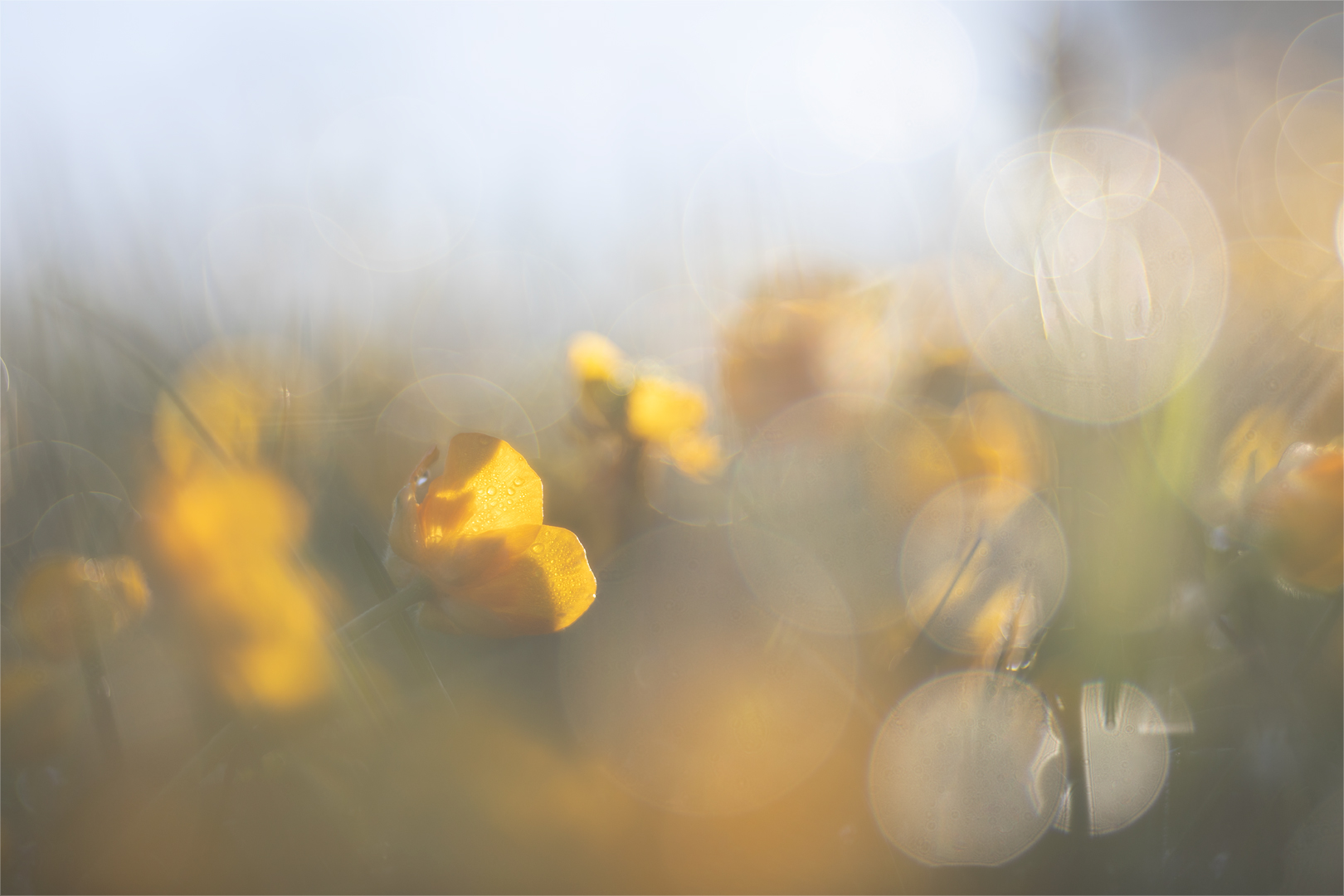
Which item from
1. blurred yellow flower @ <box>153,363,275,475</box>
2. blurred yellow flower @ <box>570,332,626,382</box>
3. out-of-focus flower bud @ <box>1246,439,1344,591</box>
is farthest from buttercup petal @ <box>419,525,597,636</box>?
out-of-focus flower bud @ <box>1246,439,1344,591</box>

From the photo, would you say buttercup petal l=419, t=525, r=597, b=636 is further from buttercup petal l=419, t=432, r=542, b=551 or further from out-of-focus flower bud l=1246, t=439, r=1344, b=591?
out-of-focus flower bud l=1246, t=439, r=1344, b=591

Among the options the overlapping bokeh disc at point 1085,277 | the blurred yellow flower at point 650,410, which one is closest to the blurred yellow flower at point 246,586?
the blurred yellow flower at point 650,410

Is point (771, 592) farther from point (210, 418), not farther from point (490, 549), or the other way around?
point (210, 418)

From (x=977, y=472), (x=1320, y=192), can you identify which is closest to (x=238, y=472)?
(x=977, y=472)

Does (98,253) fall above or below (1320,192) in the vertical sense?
above

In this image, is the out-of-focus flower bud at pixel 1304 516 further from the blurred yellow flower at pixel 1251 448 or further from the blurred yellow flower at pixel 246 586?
the blurred yellow flower at pixel 246 586

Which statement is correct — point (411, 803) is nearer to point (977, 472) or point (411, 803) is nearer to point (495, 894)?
point (495, 894)

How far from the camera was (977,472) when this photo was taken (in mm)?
619

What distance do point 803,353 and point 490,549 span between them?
452 mm

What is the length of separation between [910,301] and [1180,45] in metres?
3.51

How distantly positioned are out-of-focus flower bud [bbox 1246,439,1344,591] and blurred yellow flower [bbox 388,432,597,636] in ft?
1.46

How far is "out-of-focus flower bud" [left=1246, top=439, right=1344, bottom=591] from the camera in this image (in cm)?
45

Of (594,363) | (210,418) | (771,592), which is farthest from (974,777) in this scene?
(210,418)

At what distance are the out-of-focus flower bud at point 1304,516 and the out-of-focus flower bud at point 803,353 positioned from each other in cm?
36
